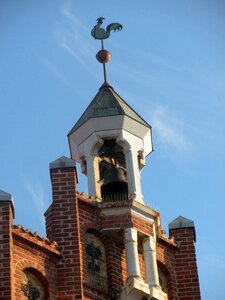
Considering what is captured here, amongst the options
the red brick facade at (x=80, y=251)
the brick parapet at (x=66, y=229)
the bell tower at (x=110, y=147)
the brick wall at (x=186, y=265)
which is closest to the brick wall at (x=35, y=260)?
the red brick facade at (x=80, y=251)

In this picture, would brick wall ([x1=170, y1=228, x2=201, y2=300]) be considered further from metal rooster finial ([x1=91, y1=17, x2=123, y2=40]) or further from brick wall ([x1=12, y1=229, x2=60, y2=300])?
metal rooster finial ([x1=91, y1=17, x2=123, y2=40])

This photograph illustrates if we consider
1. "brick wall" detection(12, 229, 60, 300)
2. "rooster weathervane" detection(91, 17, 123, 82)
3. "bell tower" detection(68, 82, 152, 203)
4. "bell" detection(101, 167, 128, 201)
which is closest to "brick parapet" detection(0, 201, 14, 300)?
"brick wall" detection(12, 229, 60, 300)

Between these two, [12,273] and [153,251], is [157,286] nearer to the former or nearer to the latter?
[153,251]

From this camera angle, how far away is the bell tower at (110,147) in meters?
42.8

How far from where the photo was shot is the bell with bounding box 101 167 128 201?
140ft

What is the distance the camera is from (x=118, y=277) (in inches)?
1592

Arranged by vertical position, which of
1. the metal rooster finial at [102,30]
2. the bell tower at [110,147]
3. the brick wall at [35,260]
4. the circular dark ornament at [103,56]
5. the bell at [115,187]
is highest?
the metal rooster finial at [102,30]

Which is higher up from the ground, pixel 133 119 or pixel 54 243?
pixel 133 119

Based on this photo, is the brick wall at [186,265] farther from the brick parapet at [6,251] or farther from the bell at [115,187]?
the brick parapet at [6,251]

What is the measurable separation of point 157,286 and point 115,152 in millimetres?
4927

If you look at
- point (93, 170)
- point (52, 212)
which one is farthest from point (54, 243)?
point (93, 170)

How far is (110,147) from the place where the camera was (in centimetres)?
4381

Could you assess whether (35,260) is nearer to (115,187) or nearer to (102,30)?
(115,187)

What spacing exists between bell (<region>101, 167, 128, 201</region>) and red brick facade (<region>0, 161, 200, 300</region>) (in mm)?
1116
